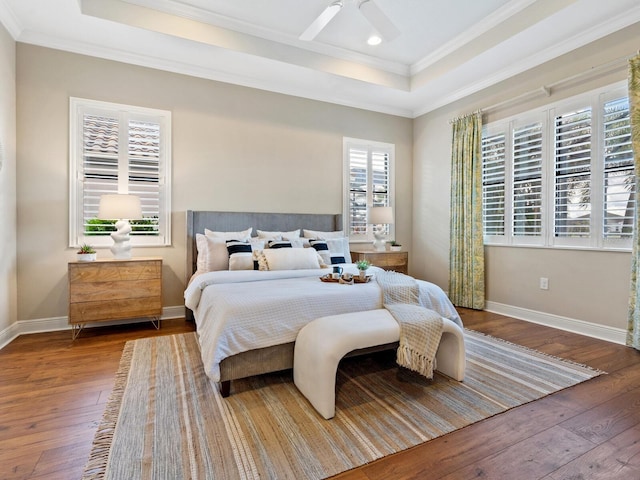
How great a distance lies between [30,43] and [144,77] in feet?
3.32

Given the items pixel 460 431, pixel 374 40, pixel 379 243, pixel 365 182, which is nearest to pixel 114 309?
pixel 460 431

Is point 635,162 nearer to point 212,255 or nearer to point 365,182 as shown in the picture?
point 365,182

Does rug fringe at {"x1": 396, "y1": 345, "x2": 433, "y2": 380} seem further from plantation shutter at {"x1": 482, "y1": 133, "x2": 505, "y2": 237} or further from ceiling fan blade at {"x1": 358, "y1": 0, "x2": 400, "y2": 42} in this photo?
plantation shutter at {"x1": 482, "y1": 133, "x2": 505, "y2": 237}

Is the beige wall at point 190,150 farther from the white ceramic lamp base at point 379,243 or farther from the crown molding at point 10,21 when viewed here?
the white ceramic lamp base at point 379,243

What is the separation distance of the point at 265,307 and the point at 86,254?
226 cm

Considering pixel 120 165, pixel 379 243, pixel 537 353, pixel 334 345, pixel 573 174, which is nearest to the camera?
pixel 334 345

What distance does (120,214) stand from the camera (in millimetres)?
3336

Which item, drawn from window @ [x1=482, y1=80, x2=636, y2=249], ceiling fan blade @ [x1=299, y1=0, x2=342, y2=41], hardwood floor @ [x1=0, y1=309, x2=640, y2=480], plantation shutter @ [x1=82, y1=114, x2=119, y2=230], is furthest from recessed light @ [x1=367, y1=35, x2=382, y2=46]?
hardwood floor @ [x1=0, y1=309, x2=640, y2=480]

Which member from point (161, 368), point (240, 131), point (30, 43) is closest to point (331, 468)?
point (161, 368)

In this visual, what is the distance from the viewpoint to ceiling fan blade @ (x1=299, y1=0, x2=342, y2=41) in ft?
8.39

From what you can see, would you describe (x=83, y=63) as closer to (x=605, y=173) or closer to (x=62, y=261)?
(x=62, y=261)

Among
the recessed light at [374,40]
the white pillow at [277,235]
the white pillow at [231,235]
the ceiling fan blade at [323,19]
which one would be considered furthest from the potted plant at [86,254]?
the recessed light at [374,40]

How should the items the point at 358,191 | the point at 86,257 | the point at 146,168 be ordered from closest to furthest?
the point at 86,257 → the point at 146,168 → the point at 358,191

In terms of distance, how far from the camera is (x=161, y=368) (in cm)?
254
